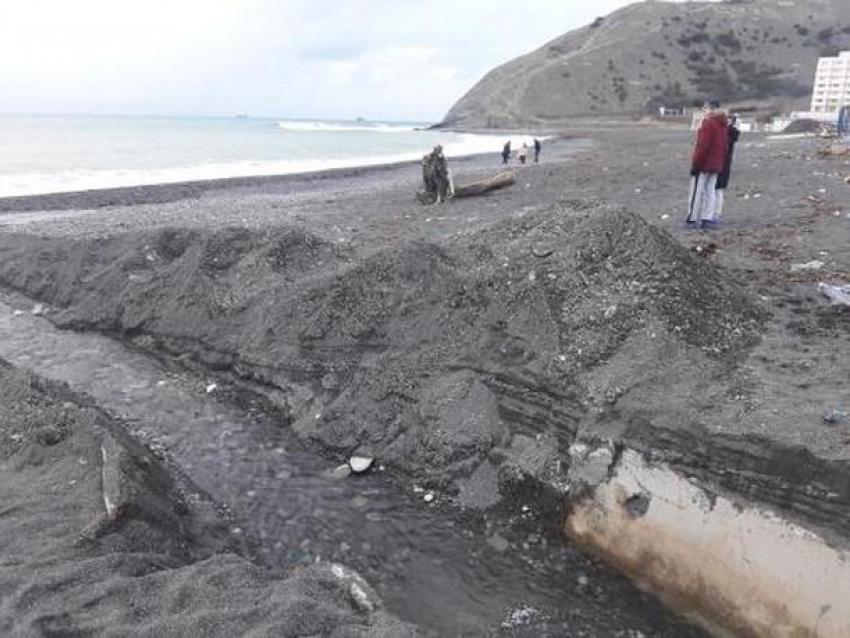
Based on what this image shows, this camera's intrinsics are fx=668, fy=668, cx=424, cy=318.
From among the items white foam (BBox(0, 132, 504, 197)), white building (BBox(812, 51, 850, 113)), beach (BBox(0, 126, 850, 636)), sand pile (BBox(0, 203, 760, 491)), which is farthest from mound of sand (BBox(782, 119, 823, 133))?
sand pile (BBox(0, 203, 760, 491))

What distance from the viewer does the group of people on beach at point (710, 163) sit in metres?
10.4

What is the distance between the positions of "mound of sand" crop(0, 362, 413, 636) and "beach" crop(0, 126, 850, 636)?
0.11 meters

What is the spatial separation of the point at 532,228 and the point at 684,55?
119 meters

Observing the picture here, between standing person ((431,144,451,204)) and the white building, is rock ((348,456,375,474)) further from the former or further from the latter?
the white building

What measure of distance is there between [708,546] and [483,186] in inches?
549

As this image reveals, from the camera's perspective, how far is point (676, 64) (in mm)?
110500

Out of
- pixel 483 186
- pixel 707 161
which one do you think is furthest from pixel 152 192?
pixel 707 161

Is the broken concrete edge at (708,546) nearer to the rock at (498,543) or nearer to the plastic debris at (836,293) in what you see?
the rock at (498,543)

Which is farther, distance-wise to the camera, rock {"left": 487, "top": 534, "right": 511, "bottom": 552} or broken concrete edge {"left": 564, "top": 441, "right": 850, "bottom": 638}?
rock {"left": 487, "top": 534, "right": 511, "bottom": 552}

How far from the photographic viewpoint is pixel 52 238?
13828 millimetres

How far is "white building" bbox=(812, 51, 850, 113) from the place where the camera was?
6775 cm

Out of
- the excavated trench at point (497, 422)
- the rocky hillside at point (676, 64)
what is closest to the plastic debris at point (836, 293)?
the excavated trench at point (497, 422)

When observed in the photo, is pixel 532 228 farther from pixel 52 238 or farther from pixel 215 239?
pixel 52 238

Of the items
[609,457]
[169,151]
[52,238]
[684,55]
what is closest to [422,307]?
[609,457]
